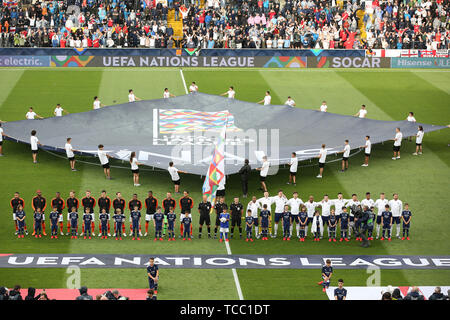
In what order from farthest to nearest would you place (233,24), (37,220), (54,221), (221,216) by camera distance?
(233,24) → (54,221) → (37,220) → (221,216)

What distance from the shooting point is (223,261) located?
2084 centimetres

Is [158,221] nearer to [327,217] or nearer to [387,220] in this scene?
[327,217]

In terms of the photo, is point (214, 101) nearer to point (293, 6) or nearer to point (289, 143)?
point (289, 143)

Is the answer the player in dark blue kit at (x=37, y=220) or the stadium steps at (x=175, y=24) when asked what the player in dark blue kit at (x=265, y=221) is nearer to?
the player in dark blue kit at (x=37, y=220)

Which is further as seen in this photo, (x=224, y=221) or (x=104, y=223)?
(x=104, y=223)

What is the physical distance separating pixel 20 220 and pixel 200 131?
1031 cm

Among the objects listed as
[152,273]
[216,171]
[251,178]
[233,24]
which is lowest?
[251,178]

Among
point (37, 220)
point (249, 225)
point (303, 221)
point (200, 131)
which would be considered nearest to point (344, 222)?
point (303, 221)

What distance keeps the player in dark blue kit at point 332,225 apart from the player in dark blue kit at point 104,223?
6.81 metres

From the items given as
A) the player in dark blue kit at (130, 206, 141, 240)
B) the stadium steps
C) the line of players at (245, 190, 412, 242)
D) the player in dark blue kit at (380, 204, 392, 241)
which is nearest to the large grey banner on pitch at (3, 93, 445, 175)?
the line of players at (245, 190, 412, 242)

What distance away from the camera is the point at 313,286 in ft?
63.4

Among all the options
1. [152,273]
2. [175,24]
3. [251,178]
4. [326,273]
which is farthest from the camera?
[175,24]

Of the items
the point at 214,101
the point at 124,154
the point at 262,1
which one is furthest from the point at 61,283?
the point at 262,1
